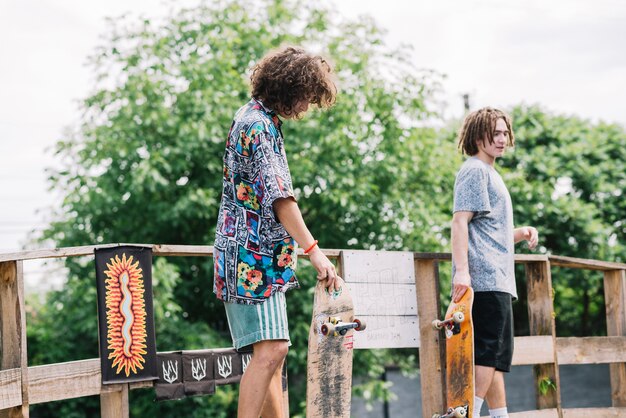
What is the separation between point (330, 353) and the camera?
268 centimetres

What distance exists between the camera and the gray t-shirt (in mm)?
3211

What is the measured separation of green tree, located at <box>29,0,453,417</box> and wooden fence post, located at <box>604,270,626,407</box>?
4.17 metres

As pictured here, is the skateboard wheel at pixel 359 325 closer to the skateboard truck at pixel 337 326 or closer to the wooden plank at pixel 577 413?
the skateboard truck at pixel 337 326

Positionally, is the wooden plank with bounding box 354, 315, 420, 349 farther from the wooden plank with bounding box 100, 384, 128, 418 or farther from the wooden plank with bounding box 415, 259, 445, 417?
the wooden plank with bounding box 100, 384, 128, 418

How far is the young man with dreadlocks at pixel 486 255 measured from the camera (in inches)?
126

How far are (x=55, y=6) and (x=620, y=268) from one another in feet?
49.9

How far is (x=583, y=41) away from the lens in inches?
667

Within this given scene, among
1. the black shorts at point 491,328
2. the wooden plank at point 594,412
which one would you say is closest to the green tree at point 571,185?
the wooden plank at point 594,412

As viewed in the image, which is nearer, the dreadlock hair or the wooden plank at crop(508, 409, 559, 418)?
the dreadlock hair

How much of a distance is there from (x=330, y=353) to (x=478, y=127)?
123cm

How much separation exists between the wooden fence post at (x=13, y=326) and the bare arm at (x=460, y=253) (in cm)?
162

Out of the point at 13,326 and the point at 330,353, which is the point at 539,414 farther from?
the point at 13,326

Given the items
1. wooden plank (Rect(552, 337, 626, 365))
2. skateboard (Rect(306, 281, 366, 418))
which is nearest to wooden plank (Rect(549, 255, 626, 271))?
wooden plank (Rect(552, 337, 626, 365))

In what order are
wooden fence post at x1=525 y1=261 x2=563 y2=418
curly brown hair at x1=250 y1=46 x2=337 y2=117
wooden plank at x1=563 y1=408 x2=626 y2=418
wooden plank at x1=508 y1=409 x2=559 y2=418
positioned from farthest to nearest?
wooden plank at x1=563 y1=408 x2=626 y2=418, wooden fence post at x1=525 y1=261 x2=563 y2=418, wooden plank at x1=508 y1=409 x2=559 y2=418, curly brown hair at x1=250 y1=46 x2=337 y2=117
